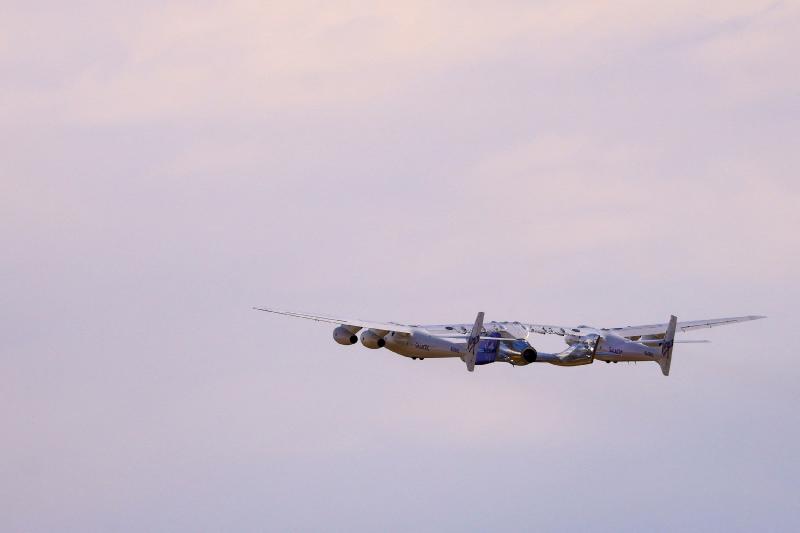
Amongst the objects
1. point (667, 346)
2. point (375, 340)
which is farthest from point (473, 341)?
point (667, 346)

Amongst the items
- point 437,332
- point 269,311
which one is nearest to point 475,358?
point 437,332

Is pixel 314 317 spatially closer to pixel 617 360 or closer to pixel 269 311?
pixel 269 311

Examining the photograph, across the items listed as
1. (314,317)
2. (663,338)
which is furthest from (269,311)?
(663,338)

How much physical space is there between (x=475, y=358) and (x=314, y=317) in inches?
611

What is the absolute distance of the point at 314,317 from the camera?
193m

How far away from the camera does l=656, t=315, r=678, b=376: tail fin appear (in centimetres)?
18662

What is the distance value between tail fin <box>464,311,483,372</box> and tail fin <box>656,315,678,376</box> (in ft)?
52.3

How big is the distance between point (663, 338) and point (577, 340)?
7463mm

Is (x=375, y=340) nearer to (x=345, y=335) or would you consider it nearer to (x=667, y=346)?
(x=345, y=335)

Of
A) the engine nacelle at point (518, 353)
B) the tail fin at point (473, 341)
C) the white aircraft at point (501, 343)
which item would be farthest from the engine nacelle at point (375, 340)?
the engine nacelle at point (518, 353)

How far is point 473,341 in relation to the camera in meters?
185

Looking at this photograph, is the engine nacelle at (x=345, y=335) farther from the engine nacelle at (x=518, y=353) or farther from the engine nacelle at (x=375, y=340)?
the engine nacelle at (x=518, y=353)

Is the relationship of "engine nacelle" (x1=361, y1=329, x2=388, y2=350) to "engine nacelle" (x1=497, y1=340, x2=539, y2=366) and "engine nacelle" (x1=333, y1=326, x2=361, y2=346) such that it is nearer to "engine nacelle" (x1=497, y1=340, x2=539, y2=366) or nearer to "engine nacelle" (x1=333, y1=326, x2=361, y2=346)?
"engine nacelle" (x1=333, y1=326, x2=361, y2=346)

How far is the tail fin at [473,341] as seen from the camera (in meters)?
184
